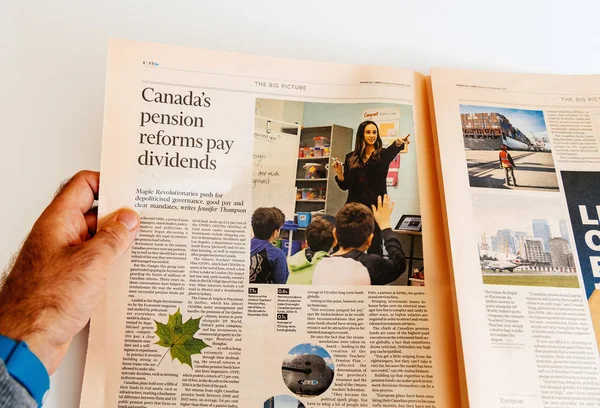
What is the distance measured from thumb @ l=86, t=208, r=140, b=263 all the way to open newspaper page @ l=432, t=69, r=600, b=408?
40cm

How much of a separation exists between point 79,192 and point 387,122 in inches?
16.3

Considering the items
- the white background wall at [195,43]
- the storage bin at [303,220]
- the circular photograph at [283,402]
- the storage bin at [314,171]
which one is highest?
the white background wall at [195,43]

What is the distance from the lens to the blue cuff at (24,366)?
1.28ft

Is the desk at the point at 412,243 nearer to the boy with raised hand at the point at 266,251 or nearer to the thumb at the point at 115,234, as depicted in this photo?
the boy with raised hand at the point at 266,251

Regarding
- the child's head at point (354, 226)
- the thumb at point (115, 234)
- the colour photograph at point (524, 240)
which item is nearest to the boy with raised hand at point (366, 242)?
the child's head at point (354, 226)

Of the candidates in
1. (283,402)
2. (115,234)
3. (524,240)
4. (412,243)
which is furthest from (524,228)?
(115,234)

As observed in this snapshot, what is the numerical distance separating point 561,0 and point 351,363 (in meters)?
0.71

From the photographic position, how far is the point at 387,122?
0.60 m

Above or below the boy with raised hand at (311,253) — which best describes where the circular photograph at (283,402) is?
below

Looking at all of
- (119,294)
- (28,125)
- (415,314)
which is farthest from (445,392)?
(28,125)

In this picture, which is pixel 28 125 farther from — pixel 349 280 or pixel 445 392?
pixel 445 392

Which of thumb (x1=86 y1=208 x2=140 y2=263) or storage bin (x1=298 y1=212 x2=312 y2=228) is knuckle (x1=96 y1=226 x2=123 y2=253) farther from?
storage bin (x1=298 y1=212 x2=312 y2=228)

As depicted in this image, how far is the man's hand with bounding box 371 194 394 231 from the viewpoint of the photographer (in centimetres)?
57

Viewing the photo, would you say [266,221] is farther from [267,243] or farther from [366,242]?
[366,242]
